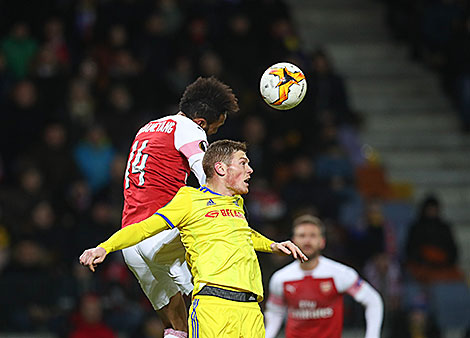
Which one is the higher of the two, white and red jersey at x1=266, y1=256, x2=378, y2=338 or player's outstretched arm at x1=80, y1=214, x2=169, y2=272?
player's outstretched arm at x1=80, y1=214, x2=169, y2=272

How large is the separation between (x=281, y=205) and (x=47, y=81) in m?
3.48

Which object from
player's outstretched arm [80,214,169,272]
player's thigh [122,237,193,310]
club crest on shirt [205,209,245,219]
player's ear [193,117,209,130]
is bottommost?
player's thigh [122,237,193,310]

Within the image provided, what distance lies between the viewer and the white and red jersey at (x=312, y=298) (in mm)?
6996

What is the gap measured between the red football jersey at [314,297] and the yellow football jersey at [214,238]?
1.59 metres

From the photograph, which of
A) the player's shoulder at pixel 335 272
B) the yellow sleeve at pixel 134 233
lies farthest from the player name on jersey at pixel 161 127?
the player's shoulder at pixel 335 272

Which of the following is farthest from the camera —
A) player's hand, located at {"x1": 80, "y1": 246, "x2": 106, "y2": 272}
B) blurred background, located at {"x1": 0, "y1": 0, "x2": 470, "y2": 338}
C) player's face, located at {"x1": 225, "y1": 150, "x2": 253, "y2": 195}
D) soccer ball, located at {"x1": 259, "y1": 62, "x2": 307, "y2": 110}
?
blurred background, located at {"x1": 0, "y1": 0, "x2": 470, "y2": 338}

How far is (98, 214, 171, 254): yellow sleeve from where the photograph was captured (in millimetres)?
5162

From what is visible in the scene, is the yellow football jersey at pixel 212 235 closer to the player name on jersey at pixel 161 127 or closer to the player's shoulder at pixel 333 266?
the player name on jersey at pixel 161 127

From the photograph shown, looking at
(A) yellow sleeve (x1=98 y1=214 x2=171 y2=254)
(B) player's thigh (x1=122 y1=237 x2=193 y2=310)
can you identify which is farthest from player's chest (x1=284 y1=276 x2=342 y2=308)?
(A) yellow sleeve (x1=98 y1=214 x2=171 y2=254)

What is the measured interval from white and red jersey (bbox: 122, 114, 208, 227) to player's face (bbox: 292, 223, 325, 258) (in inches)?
51.2

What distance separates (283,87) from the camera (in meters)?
A: 6.34

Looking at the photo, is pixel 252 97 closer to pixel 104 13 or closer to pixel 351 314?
pixel 104 13

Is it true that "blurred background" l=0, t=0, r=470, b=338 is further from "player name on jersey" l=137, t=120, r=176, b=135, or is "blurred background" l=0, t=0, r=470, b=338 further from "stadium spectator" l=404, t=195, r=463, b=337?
"player name on jersey" l=137, t=120, r=176, b=135

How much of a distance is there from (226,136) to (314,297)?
15.9 ft
